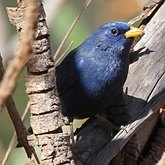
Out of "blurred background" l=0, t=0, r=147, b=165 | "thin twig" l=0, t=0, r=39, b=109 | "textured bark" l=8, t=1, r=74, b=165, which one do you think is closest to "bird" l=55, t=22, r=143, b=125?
"blurred background" l=0, t=0, r=147, b=165

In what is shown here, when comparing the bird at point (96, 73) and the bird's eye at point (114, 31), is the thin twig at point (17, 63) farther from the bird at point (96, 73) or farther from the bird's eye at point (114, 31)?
the bird's eye at point (114, 31)

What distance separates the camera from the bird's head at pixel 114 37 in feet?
6.14

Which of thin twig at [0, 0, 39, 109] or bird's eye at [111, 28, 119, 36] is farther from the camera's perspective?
bird's eye at [111, 28, 119, 36]

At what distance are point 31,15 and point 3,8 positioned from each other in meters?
2.12

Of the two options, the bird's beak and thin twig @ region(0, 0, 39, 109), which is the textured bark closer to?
thin twig @ region(0, 0, 39, 109)

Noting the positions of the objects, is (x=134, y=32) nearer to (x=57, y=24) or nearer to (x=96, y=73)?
(x=96, y=73)

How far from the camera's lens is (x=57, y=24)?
267cm

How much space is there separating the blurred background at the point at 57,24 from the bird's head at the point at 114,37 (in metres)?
0.37

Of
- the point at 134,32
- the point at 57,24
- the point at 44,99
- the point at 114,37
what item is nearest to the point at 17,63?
the point at 44,99

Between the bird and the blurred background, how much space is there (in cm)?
32

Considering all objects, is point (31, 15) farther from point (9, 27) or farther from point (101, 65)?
point (9, 27)

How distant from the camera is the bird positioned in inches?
70.7

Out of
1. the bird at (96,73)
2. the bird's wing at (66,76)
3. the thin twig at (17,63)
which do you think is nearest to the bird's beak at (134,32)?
the bird at (96,73)

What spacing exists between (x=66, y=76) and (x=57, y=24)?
901mm
